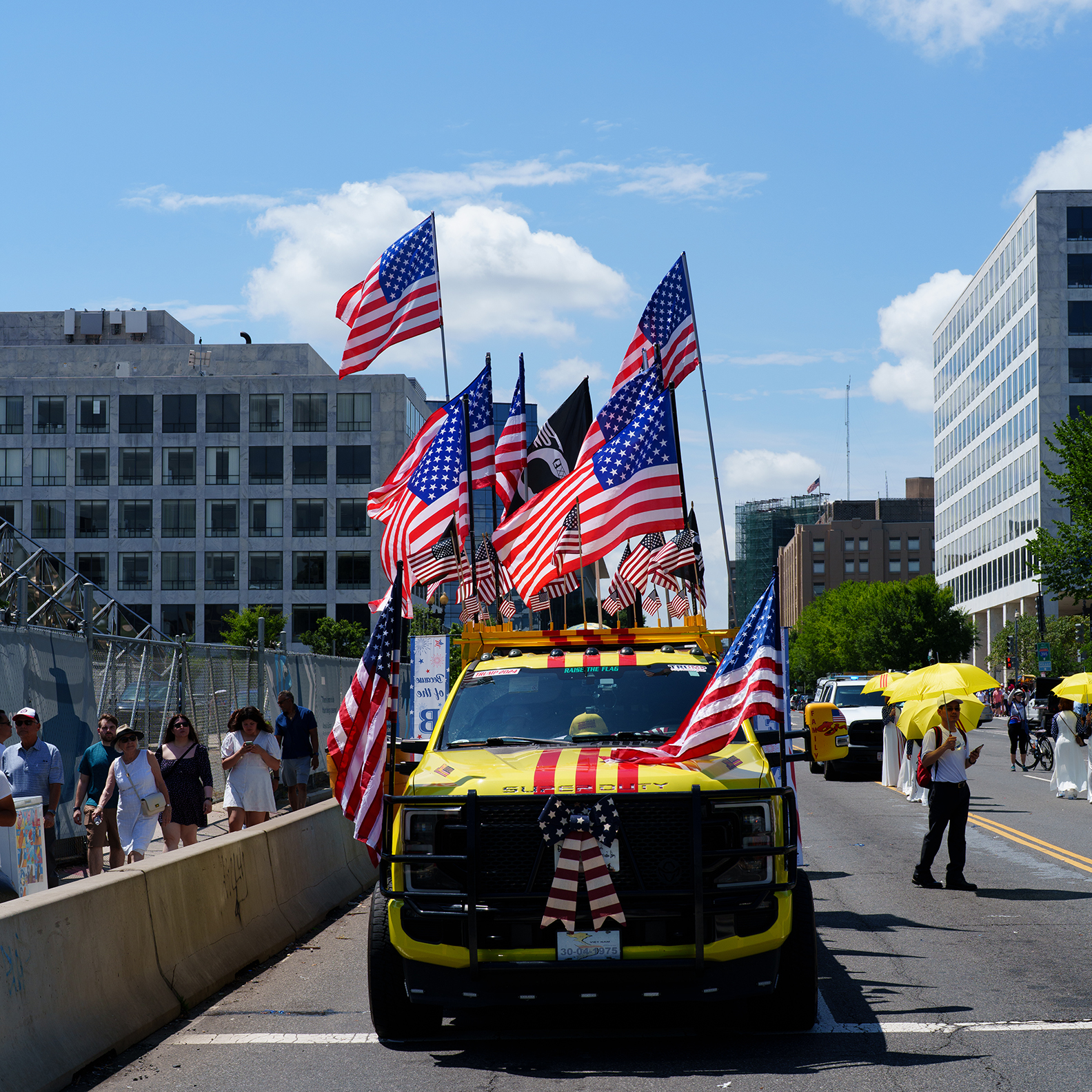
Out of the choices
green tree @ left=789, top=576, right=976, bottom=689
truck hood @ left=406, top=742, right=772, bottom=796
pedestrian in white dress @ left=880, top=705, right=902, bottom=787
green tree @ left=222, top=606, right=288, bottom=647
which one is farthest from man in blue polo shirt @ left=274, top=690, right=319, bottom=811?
A: green tree @ left=789, top=576, right=976, bottom=689

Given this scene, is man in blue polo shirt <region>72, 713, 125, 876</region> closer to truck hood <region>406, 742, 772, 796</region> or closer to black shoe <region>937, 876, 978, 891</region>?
truck hood <region>406, 742, 772, 796</region>

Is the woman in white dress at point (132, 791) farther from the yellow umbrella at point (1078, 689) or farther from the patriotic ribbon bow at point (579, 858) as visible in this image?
the yellow umbrella at point (1078, 689)

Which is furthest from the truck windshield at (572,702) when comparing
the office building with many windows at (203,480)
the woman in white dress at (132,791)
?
the office building with many windows at (203,480)

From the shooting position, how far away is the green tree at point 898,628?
98.5 meters

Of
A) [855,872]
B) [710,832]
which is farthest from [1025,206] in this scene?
[710,832]

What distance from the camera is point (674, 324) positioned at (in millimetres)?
18406

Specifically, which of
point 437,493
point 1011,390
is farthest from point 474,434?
point 1011,390

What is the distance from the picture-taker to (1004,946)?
970 centimetres

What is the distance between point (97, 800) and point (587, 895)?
765 centimetres

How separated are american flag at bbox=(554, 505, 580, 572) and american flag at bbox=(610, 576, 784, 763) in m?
5.79

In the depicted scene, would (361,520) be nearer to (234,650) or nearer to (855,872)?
(234,650)

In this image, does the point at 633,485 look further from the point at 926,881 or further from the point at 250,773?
the point at 250,773

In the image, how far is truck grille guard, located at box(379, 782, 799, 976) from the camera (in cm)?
662

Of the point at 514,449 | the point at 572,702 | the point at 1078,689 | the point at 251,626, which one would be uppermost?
the point at 514,449
